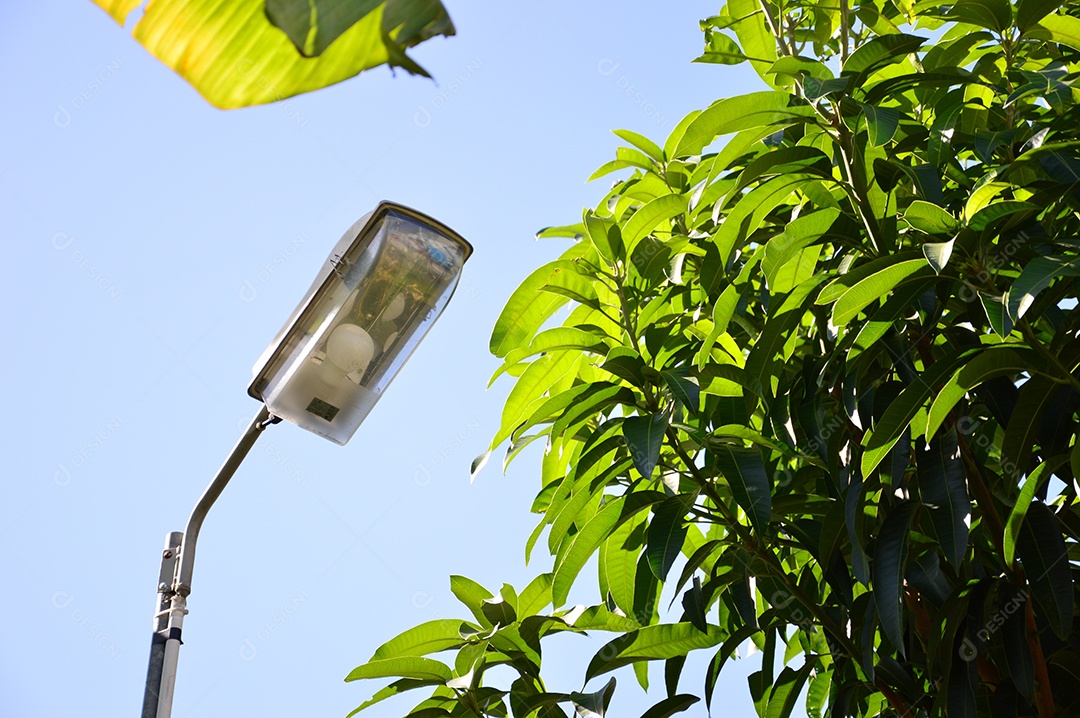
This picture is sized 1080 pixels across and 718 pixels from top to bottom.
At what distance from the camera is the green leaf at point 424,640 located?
69.5 inches

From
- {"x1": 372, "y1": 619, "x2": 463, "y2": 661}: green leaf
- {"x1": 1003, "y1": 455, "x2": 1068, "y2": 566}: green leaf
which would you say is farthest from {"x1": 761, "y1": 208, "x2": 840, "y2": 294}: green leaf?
{"x1": 372, "y1": 619, "x2": 463, "y2": 661}: green leaf

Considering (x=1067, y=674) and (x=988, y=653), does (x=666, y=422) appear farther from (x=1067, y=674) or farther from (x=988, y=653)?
(x=1067, y=674)

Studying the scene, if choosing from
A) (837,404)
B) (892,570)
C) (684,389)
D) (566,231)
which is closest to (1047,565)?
(892,570)

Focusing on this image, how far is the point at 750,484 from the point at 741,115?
0.65 metres

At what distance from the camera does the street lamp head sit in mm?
1996

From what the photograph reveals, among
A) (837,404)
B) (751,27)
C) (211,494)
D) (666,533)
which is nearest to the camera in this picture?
(666,533)

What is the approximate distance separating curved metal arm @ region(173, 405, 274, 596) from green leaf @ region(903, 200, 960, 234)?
1406 millimetres

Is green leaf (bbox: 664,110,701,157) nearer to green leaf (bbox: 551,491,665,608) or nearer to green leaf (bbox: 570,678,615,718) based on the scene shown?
green leaf (bbox: 551,491,665,608)

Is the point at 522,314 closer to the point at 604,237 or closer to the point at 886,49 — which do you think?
the point at 604,237

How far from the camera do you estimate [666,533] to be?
1521 millimetres

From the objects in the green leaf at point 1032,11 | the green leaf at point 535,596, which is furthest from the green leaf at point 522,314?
the green leaf at point 1032,11

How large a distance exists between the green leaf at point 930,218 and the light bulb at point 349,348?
120 cm

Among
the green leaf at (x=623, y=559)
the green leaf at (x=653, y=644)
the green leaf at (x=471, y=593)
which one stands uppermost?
the green leaf at (x=623, y=559)

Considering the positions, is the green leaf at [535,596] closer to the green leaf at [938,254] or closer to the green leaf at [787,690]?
the green leaf at [787,690]
